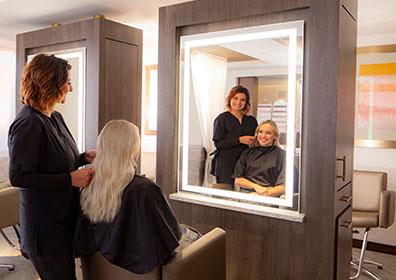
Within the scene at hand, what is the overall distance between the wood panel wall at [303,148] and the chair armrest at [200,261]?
30 cm

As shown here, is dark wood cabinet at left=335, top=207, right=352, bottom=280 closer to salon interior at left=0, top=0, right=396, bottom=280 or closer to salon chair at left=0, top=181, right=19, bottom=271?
salon interior at left=0, top=0, right=396, bottom=280

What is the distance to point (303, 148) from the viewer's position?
1924mm

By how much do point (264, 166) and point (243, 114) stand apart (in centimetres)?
31

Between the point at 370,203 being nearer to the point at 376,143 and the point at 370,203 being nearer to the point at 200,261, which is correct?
the point at 376,143

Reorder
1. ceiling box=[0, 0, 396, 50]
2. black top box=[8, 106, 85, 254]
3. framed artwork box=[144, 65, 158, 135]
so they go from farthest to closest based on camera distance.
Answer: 1. framed artwork box=[144, 65, 158, 135]
2. ceiling box=[0, 0, 396, 50]
3. black top box=[8, 106, 85, 254]

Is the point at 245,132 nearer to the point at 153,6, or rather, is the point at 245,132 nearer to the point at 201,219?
the point at 201,219

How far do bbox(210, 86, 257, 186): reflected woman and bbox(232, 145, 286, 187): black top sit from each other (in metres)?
0.04

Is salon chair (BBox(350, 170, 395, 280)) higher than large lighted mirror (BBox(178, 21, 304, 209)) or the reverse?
the reverse

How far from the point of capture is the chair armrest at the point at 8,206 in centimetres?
265

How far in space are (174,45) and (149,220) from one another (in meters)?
1.22

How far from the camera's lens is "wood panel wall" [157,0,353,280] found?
1.83m

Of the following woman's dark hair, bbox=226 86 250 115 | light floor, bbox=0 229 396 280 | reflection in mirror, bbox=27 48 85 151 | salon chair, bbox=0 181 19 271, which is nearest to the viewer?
woman's dark hair, bbox=226 86 250 115

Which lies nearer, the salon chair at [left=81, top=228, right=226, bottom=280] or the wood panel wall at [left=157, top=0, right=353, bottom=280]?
Result: the salon chair at [left=81, top=228, right=226, bottom=280]

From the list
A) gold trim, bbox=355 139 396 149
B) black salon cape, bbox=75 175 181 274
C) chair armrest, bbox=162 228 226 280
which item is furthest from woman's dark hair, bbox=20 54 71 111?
gold trim, bbox=355 139 396 149
